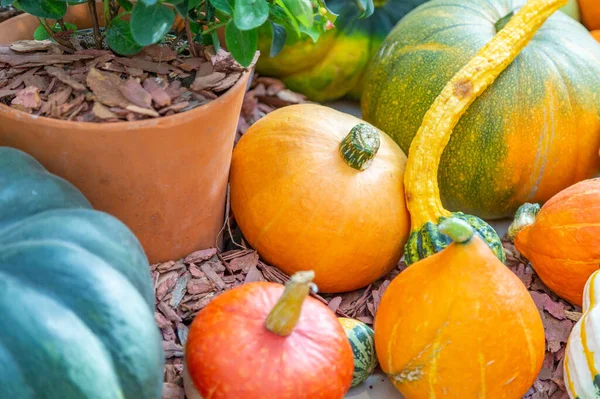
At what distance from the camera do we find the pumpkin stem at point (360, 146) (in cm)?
136

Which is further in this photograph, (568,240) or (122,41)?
(568,240)

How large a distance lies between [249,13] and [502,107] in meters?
0.74

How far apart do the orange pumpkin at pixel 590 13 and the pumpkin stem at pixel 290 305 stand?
1536 millimetres

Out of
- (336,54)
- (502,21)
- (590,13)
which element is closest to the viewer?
(502,21)

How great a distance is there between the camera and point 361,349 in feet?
4.03

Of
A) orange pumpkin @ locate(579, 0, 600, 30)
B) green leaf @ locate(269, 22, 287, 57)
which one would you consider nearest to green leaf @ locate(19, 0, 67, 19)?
green leaf @ locate(269, 22, 287, 57)

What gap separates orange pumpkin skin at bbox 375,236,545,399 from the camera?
1095 mm

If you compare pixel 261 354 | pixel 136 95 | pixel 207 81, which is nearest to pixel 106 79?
pixel 136 95

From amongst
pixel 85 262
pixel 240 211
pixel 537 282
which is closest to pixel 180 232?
pixel 240 211

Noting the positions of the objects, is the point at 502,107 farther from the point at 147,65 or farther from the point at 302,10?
the point at 147,65

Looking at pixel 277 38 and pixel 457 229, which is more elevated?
pixel 277 38

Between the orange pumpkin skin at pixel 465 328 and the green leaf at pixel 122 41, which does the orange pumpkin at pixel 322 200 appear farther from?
the green leaf at pixel 122 41

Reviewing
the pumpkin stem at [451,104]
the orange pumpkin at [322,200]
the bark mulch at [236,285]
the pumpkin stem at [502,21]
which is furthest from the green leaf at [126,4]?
the pumpkin stem at [502,21]

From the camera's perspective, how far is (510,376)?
3.71 ft
